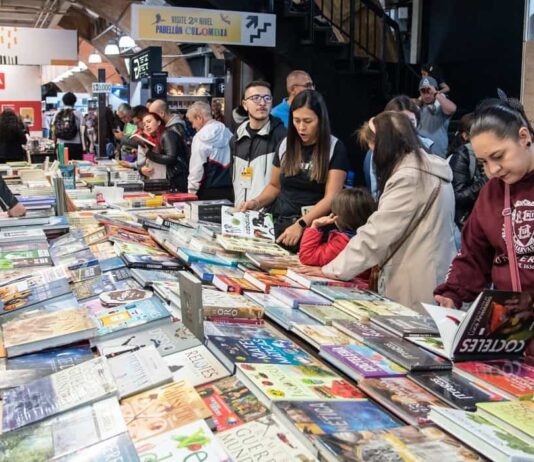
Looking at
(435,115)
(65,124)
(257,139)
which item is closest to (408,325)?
(257,139)

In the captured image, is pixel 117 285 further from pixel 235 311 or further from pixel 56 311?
pixel 235 311

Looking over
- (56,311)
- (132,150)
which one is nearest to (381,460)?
(56,311)

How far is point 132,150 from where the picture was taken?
30.3 feet

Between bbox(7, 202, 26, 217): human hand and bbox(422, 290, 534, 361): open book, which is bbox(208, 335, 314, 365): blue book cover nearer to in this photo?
Result: bbox(422, 290, 534, 361): open book

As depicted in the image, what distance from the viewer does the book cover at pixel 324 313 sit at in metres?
2.09

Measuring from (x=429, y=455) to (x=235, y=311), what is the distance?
0.94 m

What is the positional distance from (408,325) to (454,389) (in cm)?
47

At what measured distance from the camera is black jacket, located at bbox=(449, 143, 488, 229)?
474cm

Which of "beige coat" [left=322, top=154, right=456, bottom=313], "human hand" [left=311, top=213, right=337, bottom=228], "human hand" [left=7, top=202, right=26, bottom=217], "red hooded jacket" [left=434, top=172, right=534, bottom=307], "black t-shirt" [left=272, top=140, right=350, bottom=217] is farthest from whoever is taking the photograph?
"human hand" [left=7, top=202, right=26, bottom=217]

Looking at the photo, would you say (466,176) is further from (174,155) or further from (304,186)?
(174,155)

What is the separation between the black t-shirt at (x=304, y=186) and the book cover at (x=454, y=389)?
6.54 feet

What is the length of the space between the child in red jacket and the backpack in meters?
7.97

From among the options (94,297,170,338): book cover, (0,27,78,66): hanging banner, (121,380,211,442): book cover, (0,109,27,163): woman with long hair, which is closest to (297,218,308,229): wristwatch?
(94,297,170,338): book cover

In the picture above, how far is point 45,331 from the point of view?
190 centimetres
